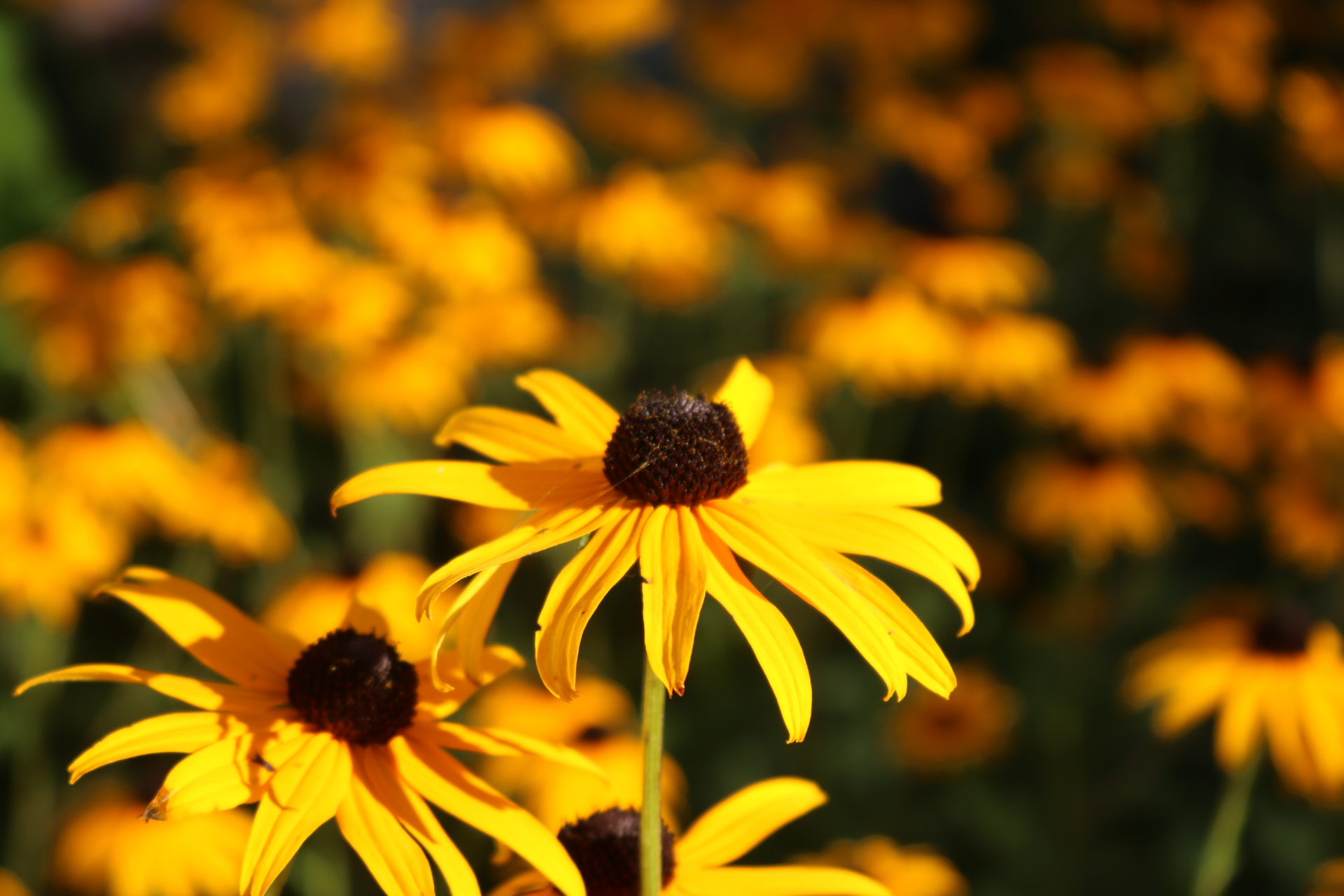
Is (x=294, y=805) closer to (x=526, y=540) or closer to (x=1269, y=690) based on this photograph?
(x=526, y=540)

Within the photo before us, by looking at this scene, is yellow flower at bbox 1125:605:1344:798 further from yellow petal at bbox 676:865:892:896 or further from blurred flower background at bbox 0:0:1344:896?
yellow petal at bbox 676:865:892:896

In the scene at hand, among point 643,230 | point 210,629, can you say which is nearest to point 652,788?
point 210,629

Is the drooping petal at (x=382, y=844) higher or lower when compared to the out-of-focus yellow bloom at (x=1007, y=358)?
lower

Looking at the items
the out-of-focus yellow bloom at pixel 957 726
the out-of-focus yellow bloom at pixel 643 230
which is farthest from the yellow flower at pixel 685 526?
the out-of-focus yellow bloom at pixel 643 230

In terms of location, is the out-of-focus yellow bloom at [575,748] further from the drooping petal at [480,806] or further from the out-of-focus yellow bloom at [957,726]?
the drooping petal at [480,806]

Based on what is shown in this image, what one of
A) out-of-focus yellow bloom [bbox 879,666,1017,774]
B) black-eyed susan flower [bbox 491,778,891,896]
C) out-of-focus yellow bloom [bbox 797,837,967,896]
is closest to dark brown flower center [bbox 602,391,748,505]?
black-eyed susan flower [bbox 491,778,891,896]
